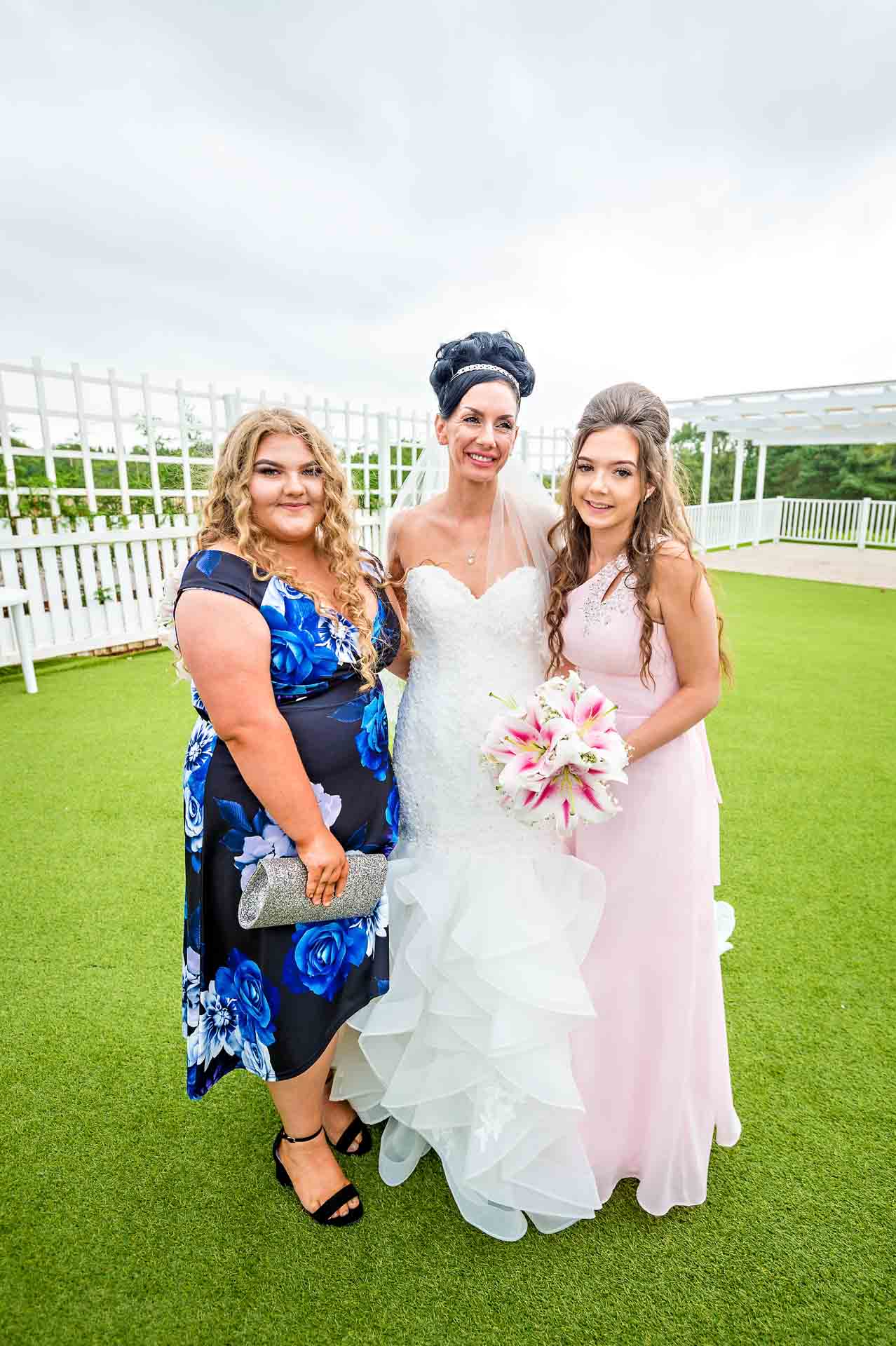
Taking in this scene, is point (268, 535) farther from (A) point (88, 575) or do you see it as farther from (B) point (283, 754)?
(A) point (88, 575)

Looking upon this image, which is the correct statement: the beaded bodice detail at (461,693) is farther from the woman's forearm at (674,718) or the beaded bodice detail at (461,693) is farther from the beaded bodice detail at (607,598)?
the woman's forearm at (674,718)

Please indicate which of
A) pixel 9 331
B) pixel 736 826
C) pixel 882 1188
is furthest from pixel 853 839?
pixel 9 331

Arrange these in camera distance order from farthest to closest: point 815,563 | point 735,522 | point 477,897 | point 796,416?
point 735,522 < point 815,563 < point 796,416 < point 477,897

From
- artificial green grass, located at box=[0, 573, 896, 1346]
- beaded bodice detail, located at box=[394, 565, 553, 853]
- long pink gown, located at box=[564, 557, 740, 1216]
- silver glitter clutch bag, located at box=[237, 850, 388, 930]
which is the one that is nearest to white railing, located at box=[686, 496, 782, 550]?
artificial green grass, located at box=[0, 573, 896, 1346]

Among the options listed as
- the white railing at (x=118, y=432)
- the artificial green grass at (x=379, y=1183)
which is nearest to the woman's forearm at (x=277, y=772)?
the artificial green grass at (x=379, y=1183)

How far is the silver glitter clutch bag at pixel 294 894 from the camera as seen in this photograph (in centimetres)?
153

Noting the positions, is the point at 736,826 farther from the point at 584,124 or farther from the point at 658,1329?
the point at 584,124

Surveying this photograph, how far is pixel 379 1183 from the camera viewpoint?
6.48 feet

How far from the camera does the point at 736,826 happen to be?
4.01 metres

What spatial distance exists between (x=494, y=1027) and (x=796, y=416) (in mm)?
17509

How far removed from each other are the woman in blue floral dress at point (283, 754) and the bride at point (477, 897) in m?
0.17

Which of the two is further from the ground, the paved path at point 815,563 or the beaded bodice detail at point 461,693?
the beaded bodice detail at point 461,693

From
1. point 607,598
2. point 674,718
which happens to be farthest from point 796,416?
point 674,718

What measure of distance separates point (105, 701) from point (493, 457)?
540 centimetres
